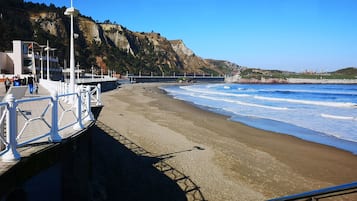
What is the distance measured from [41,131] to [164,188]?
3259 mm

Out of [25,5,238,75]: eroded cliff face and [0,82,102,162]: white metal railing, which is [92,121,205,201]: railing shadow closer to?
[0,82,102,162]: white metal railing

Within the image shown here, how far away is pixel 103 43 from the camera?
5290 inches

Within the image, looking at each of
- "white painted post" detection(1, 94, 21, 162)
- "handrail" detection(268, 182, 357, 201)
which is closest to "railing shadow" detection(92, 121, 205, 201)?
"white painted post" detection(1, 94, 21, 162)

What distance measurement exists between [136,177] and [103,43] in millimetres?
130351

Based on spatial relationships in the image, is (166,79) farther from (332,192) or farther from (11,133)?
(332,192)

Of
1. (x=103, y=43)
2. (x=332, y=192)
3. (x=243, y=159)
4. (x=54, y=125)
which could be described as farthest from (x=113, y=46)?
(x=332, y=192)

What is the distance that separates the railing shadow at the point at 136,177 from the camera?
8.10 meters

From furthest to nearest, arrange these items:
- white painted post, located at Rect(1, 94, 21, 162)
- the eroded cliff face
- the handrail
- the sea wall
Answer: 1. the sea wall
2. the eroded cliff face
3. white painted post, located at Rect(1, 94, 21, 162)
4. the handrail

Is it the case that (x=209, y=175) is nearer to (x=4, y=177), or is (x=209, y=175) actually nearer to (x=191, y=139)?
(x=191, y=139)

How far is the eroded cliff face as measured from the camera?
11106 centimetres

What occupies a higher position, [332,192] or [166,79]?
[332,192]

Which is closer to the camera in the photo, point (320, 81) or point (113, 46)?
point (113, 46)

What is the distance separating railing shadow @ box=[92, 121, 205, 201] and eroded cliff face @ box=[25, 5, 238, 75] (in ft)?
310

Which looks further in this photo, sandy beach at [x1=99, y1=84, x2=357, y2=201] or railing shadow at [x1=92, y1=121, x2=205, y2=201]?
sandy beach at [x1=99, y1=84, x2=357, y2=201]
